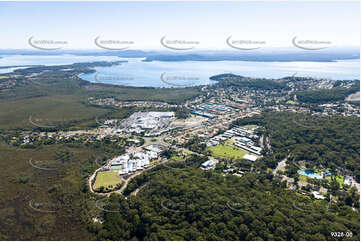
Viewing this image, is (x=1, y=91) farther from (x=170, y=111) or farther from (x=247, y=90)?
(x=247, y=90)

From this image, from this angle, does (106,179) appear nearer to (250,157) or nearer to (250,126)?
(250,157)

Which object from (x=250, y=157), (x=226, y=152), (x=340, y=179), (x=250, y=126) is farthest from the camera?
(x=250, y=126)

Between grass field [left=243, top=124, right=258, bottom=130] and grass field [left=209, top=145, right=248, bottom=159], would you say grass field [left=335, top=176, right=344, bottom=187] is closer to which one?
grass field [left=209, top=145, right=248, bottom=159]

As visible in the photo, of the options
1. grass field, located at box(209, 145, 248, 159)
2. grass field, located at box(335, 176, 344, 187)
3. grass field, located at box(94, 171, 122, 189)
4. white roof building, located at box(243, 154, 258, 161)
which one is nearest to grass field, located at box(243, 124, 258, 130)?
grass field, located at box(209, 145, 248, 159)

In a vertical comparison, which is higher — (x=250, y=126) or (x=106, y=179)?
(x=250, y=126)

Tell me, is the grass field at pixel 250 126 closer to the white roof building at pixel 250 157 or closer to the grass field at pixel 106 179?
the white roof building at pixel 250 157

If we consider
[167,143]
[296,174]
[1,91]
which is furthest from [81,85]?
[296,174]

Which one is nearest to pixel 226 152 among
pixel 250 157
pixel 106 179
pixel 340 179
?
pixel 250 157
